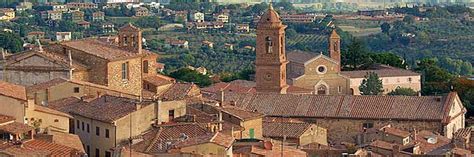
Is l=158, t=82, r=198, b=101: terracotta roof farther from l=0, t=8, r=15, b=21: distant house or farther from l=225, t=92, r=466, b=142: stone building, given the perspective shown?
l=0, t=8, r=15, b=21: distant house

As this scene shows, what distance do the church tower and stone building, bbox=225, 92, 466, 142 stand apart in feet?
23.7

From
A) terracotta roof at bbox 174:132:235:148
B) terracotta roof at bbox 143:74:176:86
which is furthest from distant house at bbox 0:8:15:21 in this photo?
terracotta roof at bbox 174:132:235:148

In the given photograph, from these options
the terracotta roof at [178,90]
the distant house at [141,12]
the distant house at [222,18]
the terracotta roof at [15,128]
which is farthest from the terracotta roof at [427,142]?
the distant house at [141,12]

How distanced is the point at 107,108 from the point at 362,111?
37.0 feet

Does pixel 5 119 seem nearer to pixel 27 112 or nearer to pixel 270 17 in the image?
pixel 27 112

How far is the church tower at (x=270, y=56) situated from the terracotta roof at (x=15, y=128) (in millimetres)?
21242

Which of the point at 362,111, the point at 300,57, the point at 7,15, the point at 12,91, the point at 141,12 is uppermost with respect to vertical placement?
the point at 12,91

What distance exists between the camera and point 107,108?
87.2 feet

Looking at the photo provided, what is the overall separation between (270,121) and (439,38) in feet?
225

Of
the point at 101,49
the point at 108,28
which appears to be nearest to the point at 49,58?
the point at 101,49

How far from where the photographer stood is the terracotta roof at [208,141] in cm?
2260

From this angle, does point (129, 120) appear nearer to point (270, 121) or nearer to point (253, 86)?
point (270, 121)

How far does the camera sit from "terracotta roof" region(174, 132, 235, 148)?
2260 cm

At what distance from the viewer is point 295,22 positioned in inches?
4626
